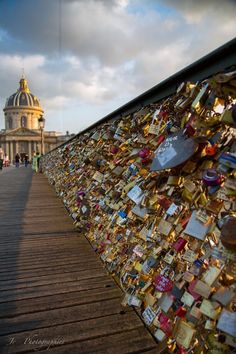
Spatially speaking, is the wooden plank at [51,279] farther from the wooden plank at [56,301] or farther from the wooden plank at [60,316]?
the wooden plank at [60,316]

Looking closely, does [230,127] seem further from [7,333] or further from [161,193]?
[7,333]

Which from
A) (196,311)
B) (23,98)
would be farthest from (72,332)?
(23,98)

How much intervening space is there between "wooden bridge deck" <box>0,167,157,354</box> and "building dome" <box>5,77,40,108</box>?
115m

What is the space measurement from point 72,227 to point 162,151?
3.23m

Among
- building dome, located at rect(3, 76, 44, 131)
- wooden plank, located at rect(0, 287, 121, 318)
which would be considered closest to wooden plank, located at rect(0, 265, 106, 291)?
wooden plank, located at rect(0, 287, 121, 318)

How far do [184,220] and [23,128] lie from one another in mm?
108920

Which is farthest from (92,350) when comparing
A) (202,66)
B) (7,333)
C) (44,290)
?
(202,66)

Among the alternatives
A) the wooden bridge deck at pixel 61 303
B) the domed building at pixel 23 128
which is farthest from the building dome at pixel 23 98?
the wooden bridge deck at pixel 61 303

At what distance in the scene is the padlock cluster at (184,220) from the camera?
62.3 inches

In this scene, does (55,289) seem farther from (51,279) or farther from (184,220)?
(184,220)

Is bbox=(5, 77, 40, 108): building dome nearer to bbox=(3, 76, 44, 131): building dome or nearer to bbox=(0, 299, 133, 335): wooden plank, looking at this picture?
bbox=(3, 76, 44, 131): building dome

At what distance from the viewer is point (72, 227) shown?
16.7 feet

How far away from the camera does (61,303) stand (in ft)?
8.42

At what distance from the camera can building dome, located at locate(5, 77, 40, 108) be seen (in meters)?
112
